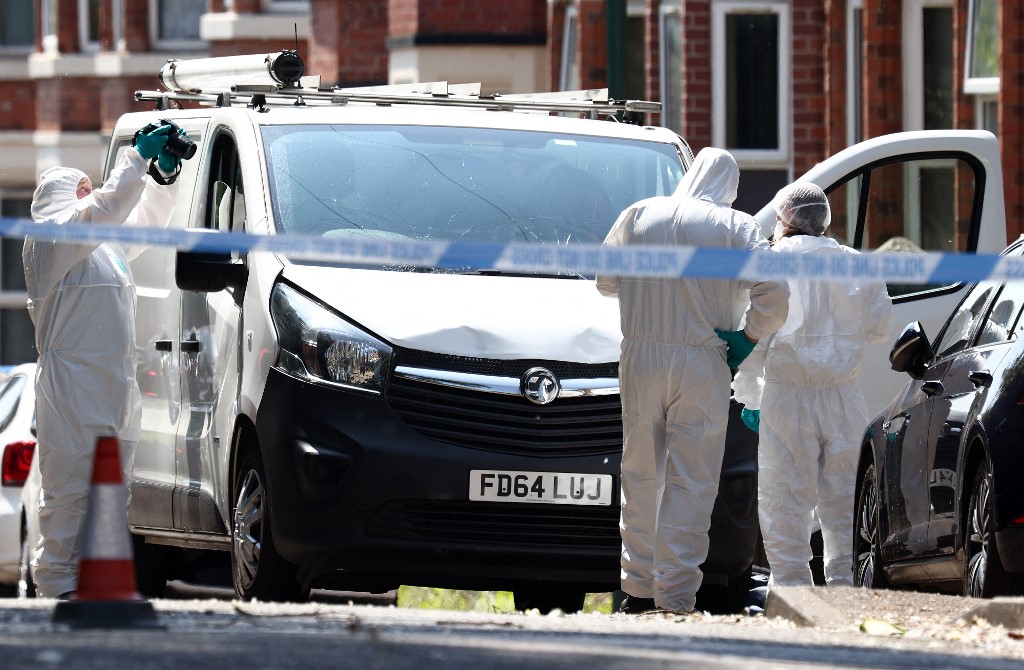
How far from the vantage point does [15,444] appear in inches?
539

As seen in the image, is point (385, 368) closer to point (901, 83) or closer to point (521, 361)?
point (521, 361)

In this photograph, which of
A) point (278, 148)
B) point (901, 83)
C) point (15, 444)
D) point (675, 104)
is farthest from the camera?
point (675, 104)

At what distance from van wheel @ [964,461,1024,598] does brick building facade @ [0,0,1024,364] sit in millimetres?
5774

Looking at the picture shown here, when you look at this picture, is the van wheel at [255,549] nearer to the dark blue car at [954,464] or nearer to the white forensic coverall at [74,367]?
the white forensic coverall at [74,367]

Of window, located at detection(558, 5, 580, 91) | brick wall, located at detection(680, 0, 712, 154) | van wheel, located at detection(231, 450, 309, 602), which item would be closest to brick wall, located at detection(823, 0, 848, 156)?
brick wall, located at detection(680, 0, 712, 154)

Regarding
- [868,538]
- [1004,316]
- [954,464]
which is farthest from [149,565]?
[1004,316]

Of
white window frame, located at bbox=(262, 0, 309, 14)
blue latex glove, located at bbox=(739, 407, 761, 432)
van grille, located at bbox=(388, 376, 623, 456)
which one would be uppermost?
white window frame, located at bbox=(262, 0, 309, 14)

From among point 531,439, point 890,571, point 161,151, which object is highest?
point 161,151

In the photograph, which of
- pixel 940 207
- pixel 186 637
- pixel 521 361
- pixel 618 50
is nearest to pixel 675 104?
pixel 940 207

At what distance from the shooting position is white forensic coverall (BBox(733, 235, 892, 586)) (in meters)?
10.5

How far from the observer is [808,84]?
2017cm

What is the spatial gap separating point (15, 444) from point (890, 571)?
5.76m

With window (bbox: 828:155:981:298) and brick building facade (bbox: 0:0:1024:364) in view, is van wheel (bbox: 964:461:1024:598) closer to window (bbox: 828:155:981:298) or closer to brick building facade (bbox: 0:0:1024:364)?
window (bbox: 828:155:981:298)

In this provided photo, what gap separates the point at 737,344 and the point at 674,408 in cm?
34
